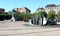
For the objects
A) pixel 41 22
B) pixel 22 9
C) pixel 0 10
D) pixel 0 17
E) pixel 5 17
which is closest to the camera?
pixel 41 22

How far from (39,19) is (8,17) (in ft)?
109

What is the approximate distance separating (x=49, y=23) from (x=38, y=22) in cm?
196

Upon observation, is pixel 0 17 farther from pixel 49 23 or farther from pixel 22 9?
pixel 22 9

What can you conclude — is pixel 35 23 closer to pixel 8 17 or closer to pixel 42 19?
pixel 42 19

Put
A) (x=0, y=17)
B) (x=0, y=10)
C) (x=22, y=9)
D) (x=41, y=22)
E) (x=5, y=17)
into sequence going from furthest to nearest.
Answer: (x=22, y=9)
(x=0, y=10)
(x=5, y=17)
(x=0, y=17)
(x=41, y=22)

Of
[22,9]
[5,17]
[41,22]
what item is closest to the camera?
[41,22]

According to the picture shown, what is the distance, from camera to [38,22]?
2792cm

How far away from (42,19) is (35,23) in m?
2.05

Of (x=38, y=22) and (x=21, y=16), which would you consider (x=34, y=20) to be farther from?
(x=21, y=16)

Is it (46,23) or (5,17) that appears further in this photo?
(5,17)

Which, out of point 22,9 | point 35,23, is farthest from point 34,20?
point 22,9

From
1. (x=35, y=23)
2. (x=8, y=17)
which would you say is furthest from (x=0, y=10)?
(x=35, y=23)

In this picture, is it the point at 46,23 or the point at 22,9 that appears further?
the point at 22,9

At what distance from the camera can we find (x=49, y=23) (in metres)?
28.0
